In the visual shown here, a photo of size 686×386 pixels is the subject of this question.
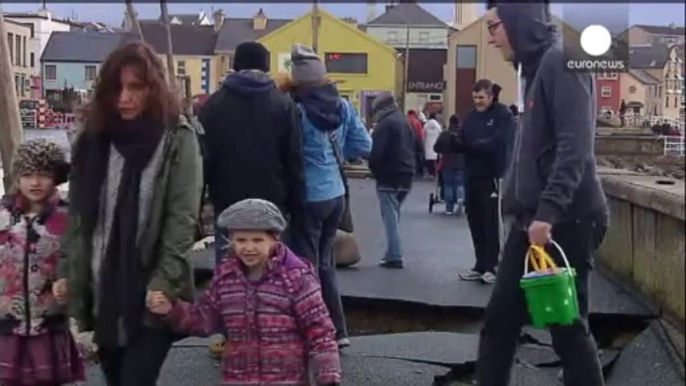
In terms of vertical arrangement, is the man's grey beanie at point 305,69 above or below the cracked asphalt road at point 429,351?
above

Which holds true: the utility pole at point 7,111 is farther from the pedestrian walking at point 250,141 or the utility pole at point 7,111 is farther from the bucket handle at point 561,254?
the bucket handle at point 561,254

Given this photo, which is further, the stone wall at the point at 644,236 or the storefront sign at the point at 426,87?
the storefront sign at the point at 426,87

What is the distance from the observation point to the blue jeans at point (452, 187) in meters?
17.9

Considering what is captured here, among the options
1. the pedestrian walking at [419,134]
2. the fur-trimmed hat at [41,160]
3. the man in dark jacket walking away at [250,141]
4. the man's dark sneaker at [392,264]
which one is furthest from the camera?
the pedestrian walking at [419,134]

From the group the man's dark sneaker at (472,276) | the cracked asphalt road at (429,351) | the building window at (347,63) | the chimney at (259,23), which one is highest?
the chimney at (259,23)

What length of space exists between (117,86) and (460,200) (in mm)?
13836

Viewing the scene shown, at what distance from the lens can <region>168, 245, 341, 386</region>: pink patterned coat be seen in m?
4.54

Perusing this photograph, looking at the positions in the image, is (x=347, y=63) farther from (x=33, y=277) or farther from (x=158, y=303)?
(x=158, y=303)

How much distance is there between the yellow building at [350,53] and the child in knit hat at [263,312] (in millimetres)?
65879

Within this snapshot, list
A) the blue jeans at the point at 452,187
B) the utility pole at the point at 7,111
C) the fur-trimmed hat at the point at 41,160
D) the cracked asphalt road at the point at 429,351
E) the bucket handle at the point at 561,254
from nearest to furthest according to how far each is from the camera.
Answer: the bucket handle at the point at 561,254 → the fur-trimmed hat at the point at 41,160 → the cracked asphalt road at the point at 429,351 → the utility pole at the point at 7,111 → the blue jeans at the point at 452,187

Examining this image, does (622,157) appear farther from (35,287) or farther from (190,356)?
(35,287)

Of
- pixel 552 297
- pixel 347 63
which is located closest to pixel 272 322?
pixel 552 297

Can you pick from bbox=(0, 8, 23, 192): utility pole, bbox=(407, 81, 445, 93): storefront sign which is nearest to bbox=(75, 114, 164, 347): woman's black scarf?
bbox=(0, 8, 23, 192): utility pole

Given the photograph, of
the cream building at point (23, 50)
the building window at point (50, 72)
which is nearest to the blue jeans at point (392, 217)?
the cream building at point (23, 50)
